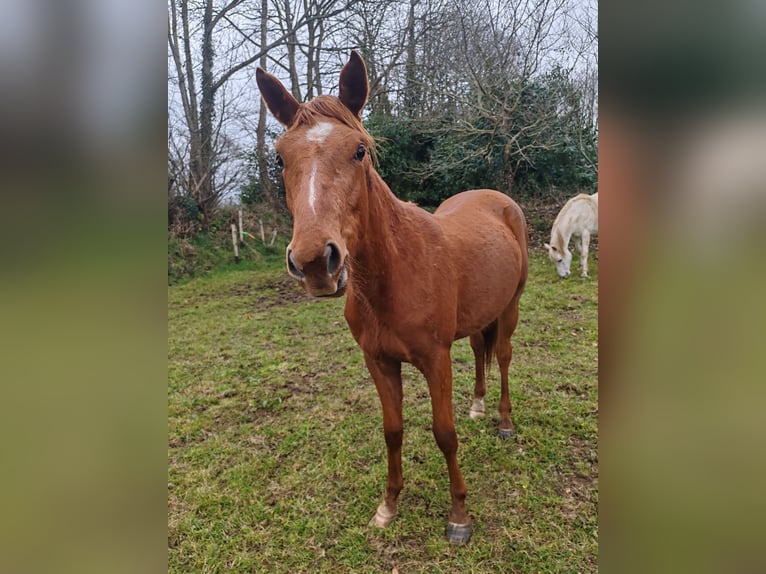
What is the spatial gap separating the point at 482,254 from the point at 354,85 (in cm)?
125

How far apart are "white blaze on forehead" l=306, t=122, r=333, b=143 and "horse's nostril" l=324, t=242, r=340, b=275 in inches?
16.4

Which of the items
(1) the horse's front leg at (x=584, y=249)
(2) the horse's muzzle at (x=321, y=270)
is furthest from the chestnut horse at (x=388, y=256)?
(1) the horse's front leg at (x=584, y=249)

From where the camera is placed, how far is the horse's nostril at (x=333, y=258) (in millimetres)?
1203

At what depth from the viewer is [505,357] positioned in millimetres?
3020

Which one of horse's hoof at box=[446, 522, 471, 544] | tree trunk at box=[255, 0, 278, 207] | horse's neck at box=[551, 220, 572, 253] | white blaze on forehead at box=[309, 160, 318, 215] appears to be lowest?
horse's hoof at box=[446, 522, 471, 544]

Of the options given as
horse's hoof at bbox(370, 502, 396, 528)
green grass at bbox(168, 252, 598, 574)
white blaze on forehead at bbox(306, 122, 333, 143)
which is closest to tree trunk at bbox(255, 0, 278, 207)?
green grass at bbox(168, 252, 598, 574)

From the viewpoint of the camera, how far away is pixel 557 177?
8.37 meters

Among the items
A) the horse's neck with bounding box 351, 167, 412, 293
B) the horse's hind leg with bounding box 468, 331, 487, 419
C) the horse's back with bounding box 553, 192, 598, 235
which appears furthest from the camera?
the horse's back with bounding box 553, 192, 598, 235

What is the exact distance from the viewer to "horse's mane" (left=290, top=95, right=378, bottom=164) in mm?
1414

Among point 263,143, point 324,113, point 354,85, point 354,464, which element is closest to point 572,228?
point 354,464

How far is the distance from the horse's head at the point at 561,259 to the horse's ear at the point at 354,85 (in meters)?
6.35

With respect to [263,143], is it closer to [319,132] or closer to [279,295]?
[279,295]

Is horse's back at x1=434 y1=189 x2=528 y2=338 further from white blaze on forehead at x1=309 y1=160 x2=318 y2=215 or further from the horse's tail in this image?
white blaze on forehead at x1=309 y1=160 x2=318 y2=215
